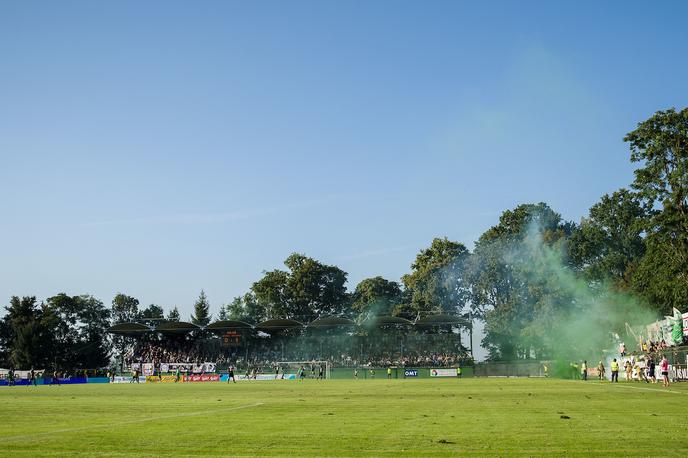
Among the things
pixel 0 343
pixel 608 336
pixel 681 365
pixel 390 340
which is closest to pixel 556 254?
pixel 608 336

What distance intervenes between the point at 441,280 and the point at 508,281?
37.0 feet

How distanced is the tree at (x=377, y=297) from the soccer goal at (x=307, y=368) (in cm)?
3100

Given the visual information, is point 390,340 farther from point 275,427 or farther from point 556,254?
point 275,427

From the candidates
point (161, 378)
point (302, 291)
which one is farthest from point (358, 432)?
point (302, 291)

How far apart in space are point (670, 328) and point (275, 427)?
4493 centimetres

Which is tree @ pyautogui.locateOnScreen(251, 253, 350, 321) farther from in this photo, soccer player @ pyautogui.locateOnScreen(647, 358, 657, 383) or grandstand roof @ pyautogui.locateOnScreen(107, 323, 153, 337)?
soccer player @ pyautogui.locateOnScreen(647, 358, 657, 383)

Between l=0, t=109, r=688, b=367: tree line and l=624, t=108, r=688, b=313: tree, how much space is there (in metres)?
0.09

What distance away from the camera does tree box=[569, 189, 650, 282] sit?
82.1 meters

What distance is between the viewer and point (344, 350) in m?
86.8

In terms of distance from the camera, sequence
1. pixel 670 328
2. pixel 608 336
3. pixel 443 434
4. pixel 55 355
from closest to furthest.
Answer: pixel 443 434 → pixel 670 328 → pixel 608 336 → pixel 55 355

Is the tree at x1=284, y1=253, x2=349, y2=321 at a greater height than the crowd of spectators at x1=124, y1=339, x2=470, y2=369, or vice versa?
the tree at x1=284, y1=253, x2=349, y2=321

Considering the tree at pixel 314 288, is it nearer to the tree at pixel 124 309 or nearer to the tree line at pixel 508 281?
the tree line at pixel 508 281

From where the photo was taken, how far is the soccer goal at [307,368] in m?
77.2

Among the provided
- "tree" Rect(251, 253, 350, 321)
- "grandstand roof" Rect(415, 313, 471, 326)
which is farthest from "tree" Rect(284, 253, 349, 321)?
"grandstand roof" Rect(415, 313, 471, 326)
